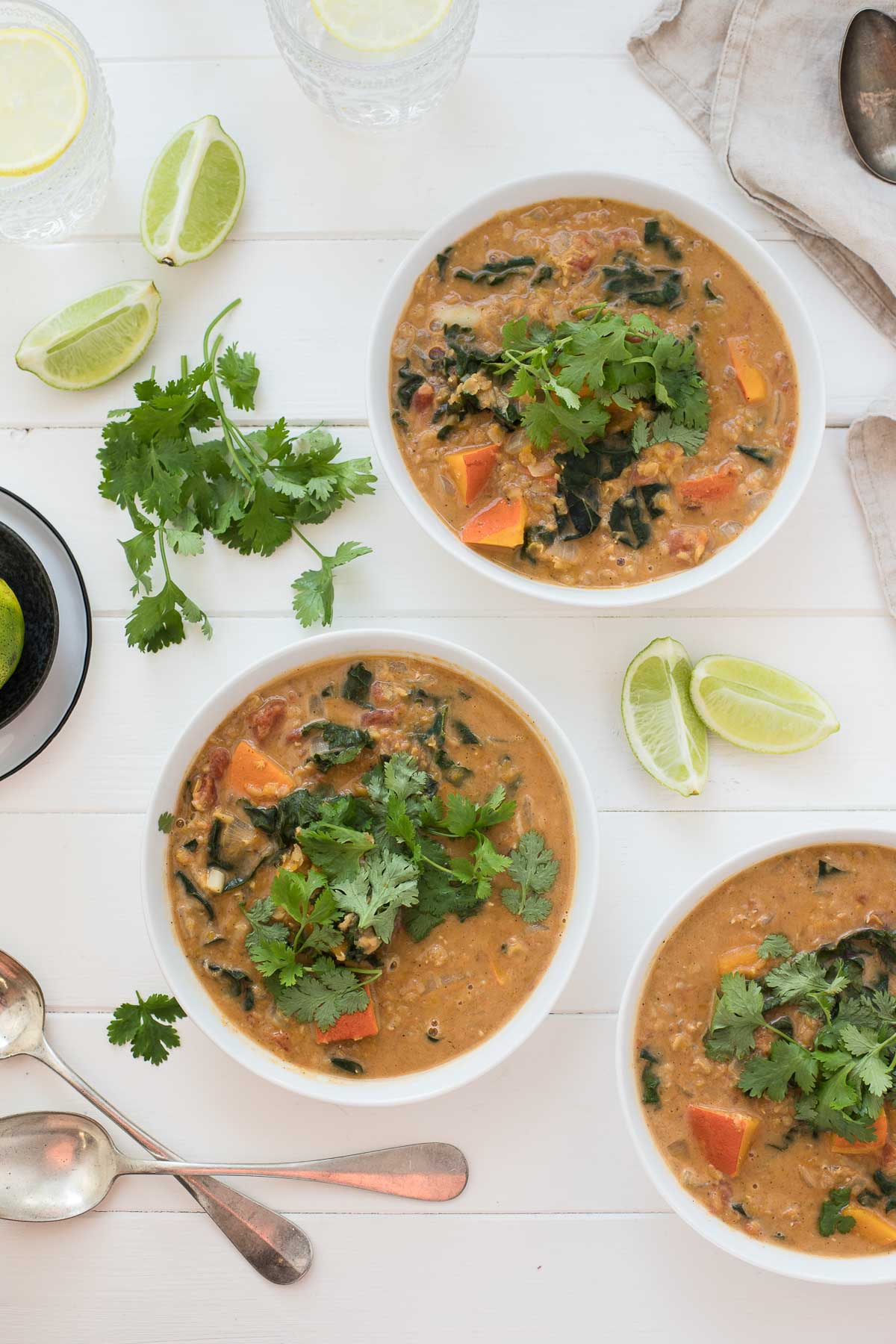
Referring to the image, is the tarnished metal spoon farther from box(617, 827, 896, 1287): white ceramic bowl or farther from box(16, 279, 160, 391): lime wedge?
box(16, 279, 160, 391): lime wedge

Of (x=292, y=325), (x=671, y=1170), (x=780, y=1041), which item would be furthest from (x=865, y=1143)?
(x=292, y=325)

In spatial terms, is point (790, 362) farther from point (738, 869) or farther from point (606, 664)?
point (738, 869)

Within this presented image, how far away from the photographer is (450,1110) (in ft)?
→ 10.1

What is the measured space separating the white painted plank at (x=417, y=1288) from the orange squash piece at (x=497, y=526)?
1.60 meters

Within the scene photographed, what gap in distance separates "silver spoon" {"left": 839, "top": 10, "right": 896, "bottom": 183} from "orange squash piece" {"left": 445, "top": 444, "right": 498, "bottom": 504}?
4.49 feet

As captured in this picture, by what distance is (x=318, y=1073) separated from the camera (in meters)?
2.89

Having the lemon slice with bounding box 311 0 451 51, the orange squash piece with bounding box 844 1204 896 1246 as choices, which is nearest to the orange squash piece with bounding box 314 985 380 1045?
the orange squash piece with bounding box 844 1204 896 1246

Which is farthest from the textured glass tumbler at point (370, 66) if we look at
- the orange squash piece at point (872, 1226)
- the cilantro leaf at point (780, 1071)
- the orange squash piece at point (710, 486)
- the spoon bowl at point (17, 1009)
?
the orange squash piece at point (872, 1226)

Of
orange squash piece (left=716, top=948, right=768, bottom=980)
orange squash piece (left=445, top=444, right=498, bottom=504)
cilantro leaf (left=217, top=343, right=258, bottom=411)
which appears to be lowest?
orange squash piece (left=716, top=948, right=768, bottom=980)

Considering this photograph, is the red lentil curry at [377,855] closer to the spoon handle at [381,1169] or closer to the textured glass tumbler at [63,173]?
the spoon handle at [381,1169]

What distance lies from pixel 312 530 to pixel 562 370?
0.82m

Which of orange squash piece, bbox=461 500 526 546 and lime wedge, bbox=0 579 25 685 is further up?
orange squash piece, bbox=461 500 526 546

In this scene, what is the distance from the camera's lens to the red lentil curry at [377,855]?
2814 mm

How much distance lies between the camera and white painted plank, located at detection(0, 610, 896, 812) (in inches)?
124
